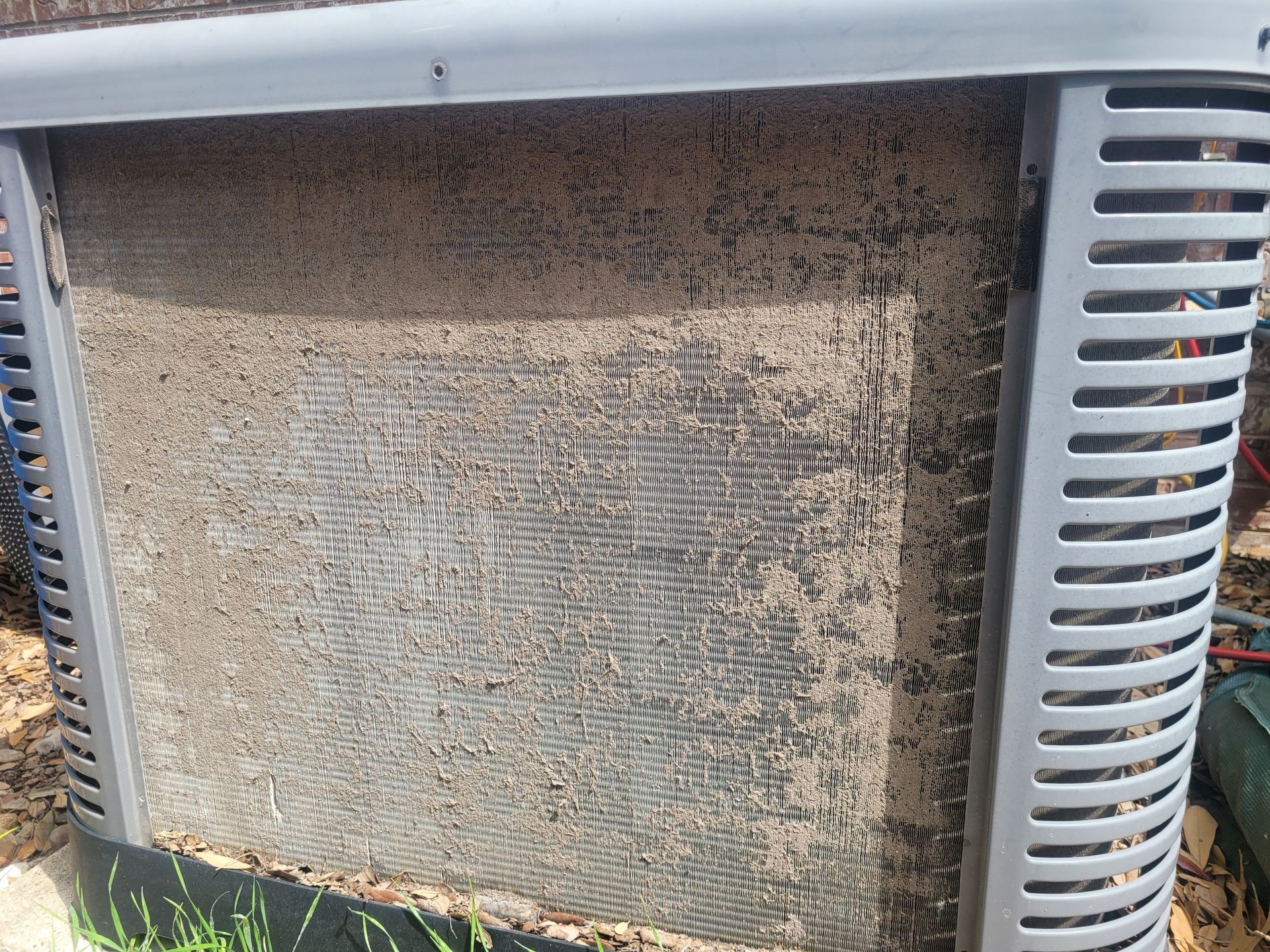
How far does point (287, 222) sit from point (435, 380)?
346 millimetres

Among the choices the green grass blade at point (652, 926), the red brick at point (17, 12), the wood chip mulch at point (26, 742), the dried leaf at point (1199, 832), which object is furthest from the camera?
the red brick at point (17, 12)

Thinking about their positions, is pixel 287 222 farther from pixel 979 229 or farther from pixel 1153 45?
pixel 1153 45

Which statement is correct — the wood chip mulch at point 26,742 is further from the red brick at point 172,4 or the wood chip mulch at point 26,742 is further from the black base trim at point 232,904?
the red brick at point 172,4

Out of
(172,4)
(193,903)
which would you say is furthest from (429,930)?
(172,4)

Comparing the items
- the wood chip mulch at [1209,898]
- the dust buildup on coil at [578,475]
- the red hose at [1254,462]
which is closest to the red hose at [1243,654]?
the wood chip mulch at [1209,898]

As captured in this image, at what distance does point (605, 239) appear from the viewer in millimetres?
1344

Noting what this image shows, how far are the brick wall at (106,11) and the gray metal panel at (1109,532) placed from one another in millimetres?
2452

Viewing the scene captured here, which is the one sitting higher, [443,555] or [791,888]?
[443,555]

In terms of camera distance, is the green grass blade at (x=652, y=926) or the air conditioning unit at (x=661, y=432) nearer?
the air conditioning unit at (x=661, y=432)

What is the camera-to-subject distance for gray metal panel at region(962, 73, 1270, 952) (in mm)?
1127

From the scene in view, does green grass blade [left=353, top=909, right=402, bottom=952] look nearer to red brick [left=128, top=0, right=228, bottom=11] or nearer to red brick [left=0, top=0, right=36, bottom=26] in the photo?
red brick [left=128, top=0, right=228, bottom=11]

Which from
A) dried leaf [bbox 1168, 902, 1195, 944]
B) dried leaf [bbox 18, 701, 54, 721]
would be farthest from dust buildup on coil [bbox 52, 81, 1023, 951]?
dried leaf [bbox 18, 701, 54, 721]

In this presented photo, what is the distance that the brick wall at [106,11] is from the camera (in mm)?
2887

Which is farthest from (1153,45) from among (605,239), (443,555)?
(443,555)
